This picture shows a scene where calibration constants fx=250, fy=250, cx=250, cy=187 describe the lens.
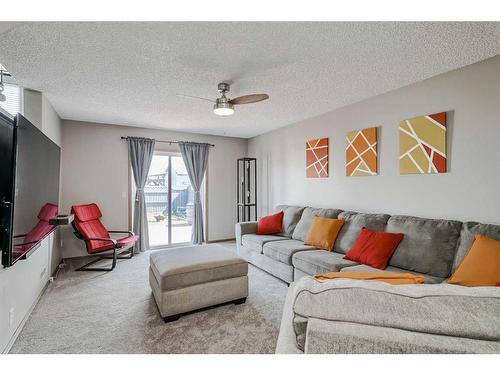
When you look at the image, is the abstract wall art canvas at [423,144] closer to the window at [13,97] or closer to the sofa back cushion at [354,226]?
the sofa back cushion at [354,226]

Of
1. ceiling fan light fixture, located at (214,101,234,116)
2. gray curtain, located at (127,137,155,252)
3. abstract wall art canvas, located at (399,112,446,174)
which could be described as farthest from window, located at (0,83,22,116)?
abstract wall art canvas, located at (399,112,446,174)

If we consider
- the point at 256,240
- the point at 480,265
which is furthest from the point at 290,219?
the point at 480,265

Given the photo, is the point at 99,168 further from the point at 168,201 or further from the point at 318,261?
the point at 318,261

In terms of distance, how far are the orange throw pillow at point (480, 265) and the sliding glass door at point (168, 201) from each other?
4734 millimetres

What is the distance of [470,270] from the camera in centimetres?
194

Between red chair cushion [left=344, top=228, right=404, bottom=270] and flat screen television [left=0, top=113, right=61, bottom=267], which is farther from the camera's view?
red chair cushion [left=344, top=228, right=404, bottom=270]

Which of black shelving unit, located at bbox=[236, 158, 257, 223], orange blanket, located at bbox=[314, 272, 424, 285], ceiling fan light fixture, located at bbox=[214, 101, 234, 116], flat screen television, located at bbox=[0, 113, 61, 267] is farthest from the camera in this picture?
black shelving unit, located at bbox=[236, 158, 257, 223]

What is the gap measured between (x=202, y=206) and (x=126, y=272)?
2253 mm

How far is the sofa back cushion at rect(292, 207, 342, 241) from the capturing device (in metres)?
3.62

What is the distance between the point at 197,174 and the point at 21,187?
12.5 ft

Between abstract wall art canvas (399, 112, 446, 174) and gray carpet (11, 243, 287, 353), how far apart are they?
2.13 metres

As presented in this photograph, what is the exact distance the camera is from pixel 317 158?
4137mm

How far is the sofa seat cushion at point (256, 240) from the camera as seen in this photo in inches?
150

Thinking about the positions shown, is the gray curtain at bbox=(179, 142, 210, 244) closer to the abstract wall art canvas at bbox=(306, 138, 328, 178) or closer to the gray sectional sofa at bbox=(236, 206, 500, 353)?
the abstract wall art canvas at bbox=(306, 138, 328, 178)
